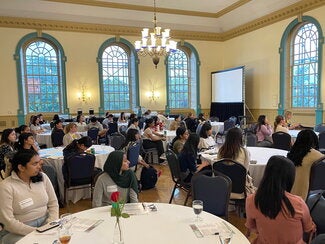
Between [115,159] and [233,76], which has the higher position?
[233,76]

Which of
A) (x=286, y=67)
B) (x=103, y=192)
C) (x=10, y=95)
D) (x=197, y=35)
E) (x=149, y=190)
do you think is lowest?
(x=149, y=190)

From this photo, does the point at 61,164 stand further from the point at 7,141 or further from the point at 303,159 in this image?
the point at 303,159

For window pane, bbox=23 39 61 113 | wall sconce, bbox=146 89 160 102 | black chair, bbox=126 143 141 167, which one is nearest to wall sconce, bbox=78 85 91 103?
window pane, bbox=23 39 61 113

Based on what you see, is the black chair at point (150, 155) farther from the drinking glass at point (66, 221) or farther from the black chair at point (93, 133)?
the drinking glass at point (66, 221)

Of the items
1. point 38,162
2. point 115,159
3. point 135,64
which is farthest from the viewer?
point 135,64

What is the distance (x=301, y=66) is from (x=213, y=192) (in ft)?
30.2

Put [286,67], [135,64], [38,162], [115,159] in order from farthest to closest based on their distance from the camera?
[135,64] < [286,67] < [115,159] < [38,162]

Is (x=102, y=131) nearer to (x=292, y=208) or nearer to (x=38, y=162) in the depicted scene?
(x=38, y=162)

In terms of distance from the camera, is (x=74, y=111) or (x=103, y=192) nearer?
(x=103, y=192)

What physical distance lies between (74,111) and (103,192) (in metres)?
9.93

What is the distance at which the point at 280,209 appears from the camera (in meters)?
1.92

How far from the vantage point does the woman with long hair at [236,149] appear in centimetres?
374

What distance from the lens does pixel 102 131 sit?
28.5 feet

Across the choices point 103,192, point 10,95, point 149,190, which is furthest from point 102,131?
point 103,192
